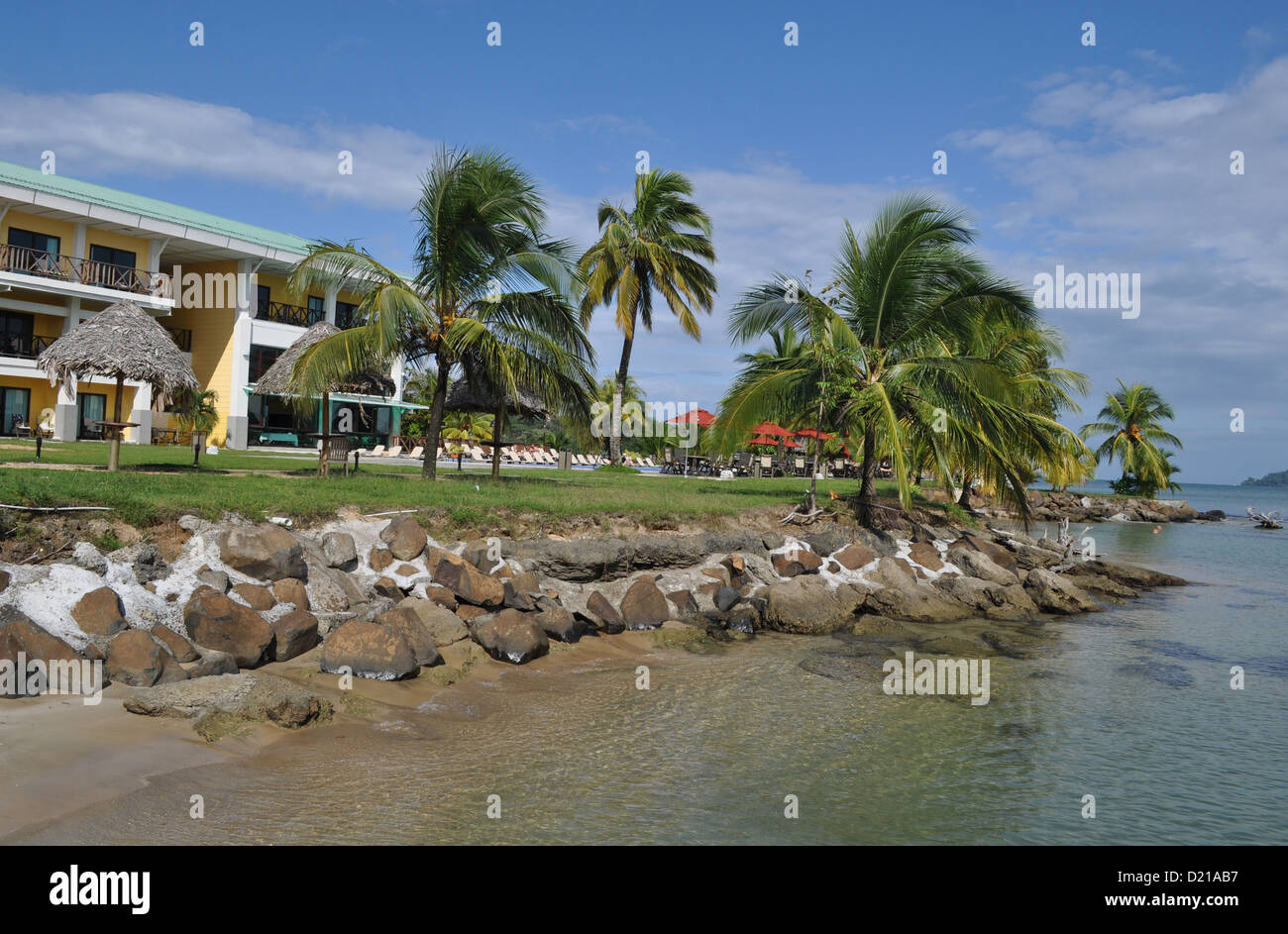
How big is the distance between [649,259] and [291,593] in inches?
757

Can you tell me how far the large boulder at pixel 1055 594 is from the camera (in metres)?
13.6

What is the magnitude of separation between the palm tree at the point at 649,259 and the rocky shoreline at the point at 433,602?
1286 cm

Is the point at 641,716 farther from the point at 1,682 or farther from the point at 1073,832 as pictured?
the point at 1,682

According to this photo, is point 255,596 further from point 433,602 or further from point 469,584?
point 469,584

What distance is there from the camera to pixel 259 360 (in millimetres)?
31125

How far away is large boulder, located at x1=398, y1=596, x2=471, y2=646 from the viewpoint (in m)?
8.62

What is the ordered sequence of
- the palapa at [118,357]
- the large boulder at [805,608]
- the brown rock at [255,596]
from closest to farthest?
the brown rock at [255,596] → the large boulder at [805,608] → the palapa at [118,357]

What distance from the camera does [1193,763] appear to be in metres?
6.78

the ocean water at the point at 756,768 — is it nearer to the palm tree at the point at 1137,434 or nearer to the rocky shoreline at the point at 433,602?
the rocky shoreline at the point at 433,602

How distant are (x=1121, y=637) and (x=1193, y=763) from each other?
5476mm

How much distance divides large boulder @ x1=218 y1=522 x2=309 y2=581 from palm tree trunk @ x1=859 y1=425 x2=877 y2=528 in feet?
33.0

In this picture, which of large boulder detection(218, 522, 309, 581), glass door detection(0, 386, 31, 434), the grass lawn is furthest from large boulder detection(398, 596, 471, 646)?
glass door detection(0, 386, 31, 434)

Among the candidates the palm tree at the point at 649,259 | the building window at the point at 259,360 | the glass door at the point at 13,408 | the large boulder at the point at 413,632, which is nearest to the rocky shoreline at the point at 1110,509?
the palm tree at the point at 649,259
